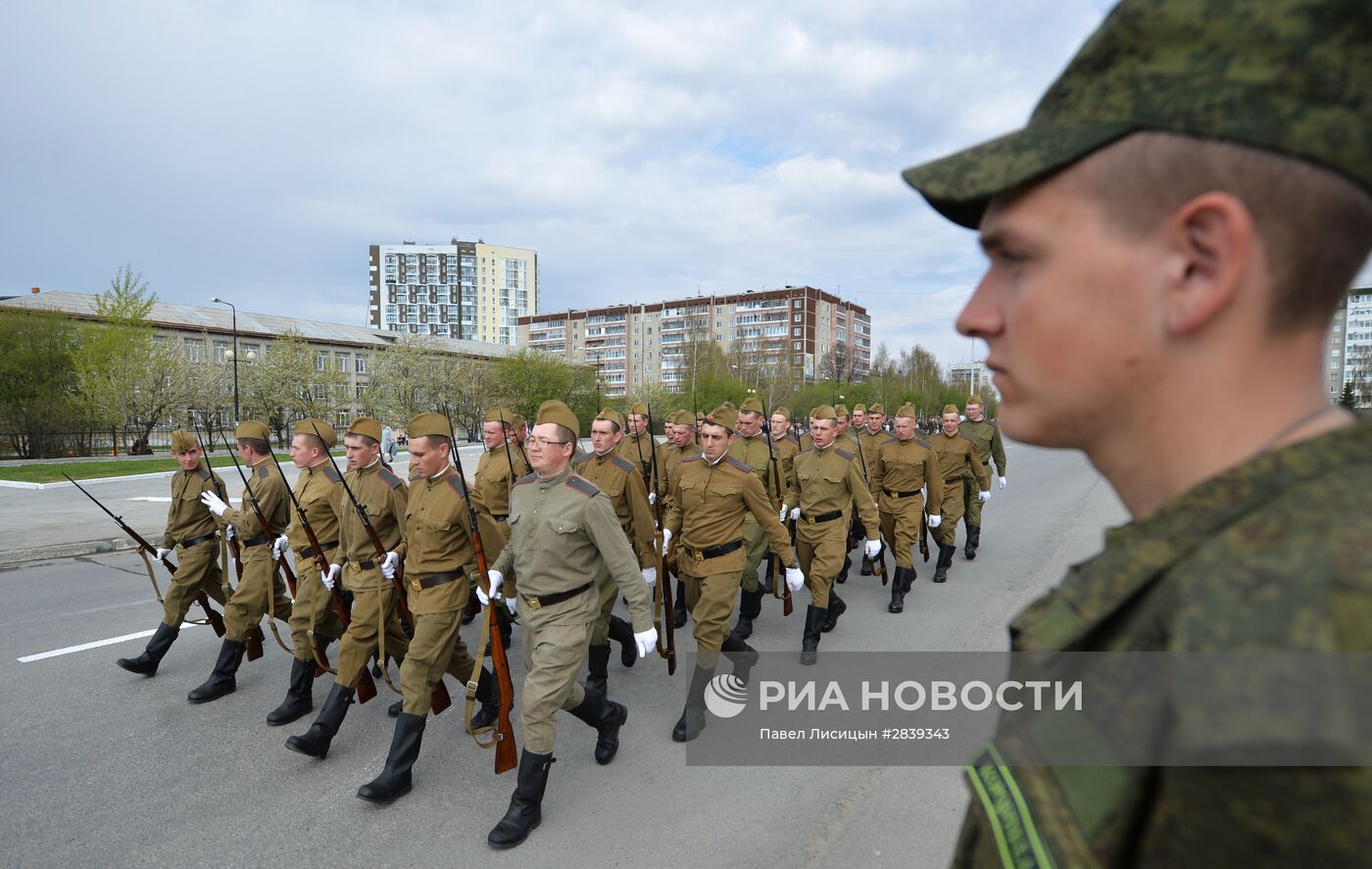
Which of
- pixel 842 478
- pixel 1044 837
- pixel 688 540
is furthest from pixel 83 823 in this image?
pixel 842 478

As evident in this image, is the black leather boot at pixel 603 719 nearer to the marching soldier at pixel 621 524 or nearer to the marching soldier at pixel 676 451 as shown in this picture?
the marching soldier at pixel 621 524

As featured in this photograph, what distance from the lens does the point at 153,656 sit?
566 centimetres

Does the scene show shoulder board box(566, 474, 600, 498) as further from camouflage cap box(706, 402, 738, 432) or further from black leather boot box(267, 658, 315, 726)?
black leather boot box(267, 658, 315, 726)

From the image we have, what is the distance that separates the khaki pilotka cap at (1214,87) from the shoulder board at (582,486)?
12.0 feet

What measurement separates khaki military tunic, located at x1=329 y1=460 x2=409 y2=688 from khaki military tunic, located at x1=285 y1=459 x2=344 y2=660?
11 cm

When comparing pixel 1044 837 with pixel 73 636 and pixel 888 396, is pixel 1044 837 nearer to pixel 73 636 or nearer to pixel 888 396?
pixel 73 636

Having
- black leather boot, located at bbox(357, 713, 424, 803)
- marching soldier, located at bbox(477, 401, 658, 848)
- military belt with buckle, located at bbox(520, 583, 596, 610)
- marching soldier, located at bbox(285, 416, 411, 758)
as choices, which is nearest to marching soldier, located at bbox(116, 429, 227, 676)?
marching soldier, located at bbox(285, 416, 411, 758)

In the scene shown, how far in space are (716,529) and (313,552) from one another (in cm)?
295

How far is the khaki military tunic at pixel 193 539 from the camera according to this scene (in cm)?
589

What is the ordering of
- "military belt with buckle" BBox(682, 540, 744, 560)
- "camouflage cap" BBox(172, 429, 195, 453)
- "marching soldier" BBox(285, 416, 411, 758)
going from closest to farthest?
"marching soldier" BBox(285, 416, 411, 758) → "military belt with buckle" BBox(682, 540, 744, 560) → "camouflage cap" BBox(172, 429, 195, 453)

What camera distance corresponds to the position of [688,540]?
219 inches

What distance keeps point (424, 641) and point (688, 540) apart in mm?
2064

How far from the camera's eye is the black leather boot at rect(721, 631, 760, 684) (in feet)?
19.2

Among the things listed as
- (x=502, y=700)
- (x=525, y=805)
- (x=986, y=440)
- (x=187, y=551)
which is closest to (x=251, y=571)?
(x=187, y=551)
